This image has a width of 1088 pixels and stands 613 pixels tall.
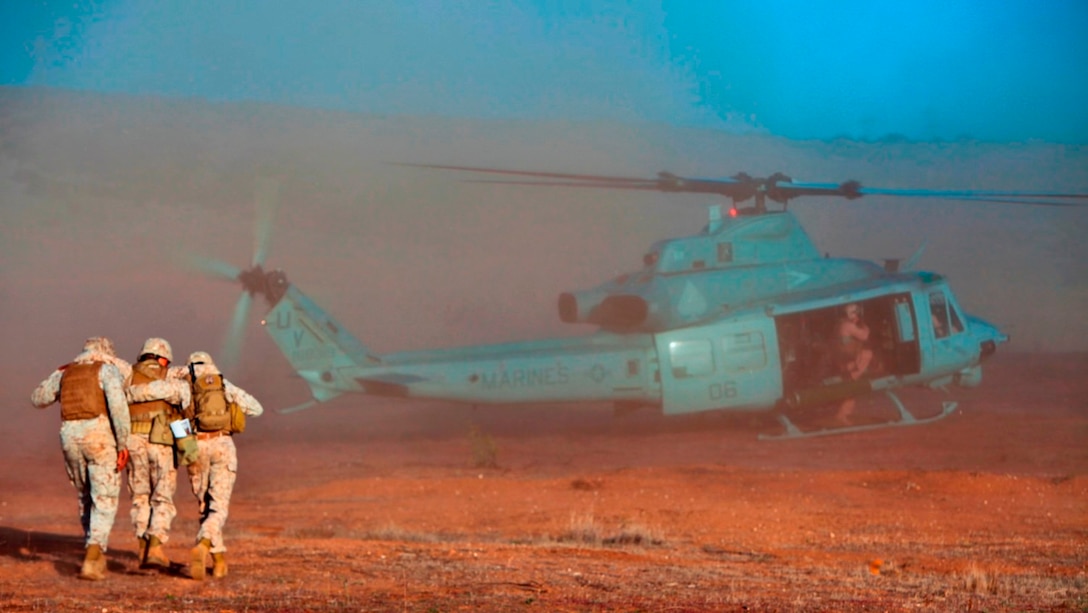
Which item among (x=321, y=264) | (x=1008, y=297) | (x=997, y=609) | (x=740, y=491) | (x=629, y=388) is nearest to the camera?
(x=997, y=609)

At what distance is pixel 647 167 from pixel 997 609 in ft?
71.9

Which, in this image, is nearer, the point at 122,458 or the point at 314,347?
the point at 122,458

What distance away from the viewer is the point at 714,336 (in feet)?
65.4

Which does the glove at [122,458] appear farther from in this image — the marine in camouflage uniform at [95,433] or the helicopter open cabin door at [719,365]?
the helicopter open cabin door at [719,365]

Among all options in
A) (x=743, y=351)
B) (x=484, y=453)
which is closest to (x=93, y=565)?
(x=484, y=453)

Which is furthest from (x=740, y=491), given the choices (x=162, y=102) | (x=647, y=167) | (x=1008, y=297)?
(x=162, y=102)

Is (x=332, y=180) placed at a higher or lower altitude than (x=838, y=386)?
higher

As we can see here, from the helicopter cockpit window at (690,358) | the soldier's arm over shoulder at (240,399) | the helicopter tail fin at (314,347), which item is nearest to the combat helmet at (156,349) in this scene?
the soldier's arm over shoulder at (240,399)

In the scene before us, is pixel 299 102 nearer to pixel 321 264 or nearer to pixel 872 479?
pixel 321 264

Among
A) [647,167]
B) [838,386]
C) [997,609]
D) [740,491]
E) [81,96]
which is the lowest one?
[997,609]

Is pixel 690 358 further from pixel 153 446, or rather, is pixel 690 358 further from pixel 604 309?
pixel 153 446

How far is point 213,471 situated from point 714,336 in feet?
40.9

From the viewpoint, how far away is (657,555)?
10844 millimetres

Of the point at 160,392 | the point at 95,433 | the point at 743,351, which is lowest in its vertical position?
the point at 95,433
